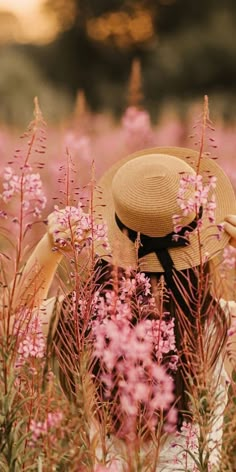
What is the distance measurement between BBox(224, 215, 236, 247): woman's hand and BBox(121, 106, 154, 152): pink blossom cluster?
2.62 m

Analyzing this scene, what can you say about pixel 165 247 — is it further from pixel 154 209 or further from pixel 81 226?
pixel 81 226

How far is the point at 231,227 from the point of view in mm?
2254

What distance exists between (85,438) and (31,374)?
0.30m

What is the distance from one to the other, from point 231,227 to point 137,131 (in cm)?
309

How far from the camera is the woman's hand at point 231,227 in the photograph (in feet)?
7.37

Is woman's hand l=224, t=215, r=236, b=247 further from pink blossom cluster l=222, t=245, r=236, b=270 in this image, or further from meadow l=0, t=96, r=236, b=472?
meadow l=0, t=96, r=236, b=472

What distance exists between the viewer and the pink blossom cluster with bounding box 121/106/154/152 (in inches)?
197

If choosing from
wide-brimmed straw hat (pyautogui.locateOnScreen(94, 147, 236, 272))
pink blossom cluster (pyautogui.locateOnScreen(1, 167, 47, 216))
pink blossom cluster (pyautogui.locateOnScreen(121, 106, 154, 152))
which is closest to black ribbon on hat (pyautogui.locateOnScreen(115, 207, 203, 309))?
wide-brimmed straw hat (pyautogui.locateOnScreen(94, 147, 236, 272))

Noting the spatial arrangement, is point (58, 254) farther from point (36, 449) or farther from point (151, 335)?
point (36, 449)

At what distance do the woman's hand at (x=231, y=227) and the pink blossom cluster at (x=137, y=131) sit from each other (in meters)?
2.62

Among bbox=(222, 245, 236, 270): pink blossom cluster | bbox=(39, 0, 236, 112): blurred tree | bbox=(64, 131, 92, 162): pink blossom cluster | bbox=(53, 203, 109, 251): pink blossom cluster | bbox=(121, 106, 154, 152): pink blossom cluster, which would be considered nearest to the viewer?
bbox=(53, 203, 109, 251): pink blossom cluster

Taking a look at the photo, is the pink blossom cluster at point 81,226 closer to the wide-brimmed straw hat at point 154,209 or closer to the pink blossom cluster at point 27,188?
the pink blossom cluster at point 27,188

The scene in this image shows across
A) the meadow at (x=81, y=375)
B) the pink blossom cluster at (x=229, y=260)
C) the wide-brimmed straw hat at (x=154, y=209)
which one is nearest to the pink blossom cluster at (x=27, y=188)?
the meadow at (x=81, y=375)

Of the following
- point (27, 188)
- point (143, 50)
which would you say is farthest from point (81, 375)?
point (143, 50)
